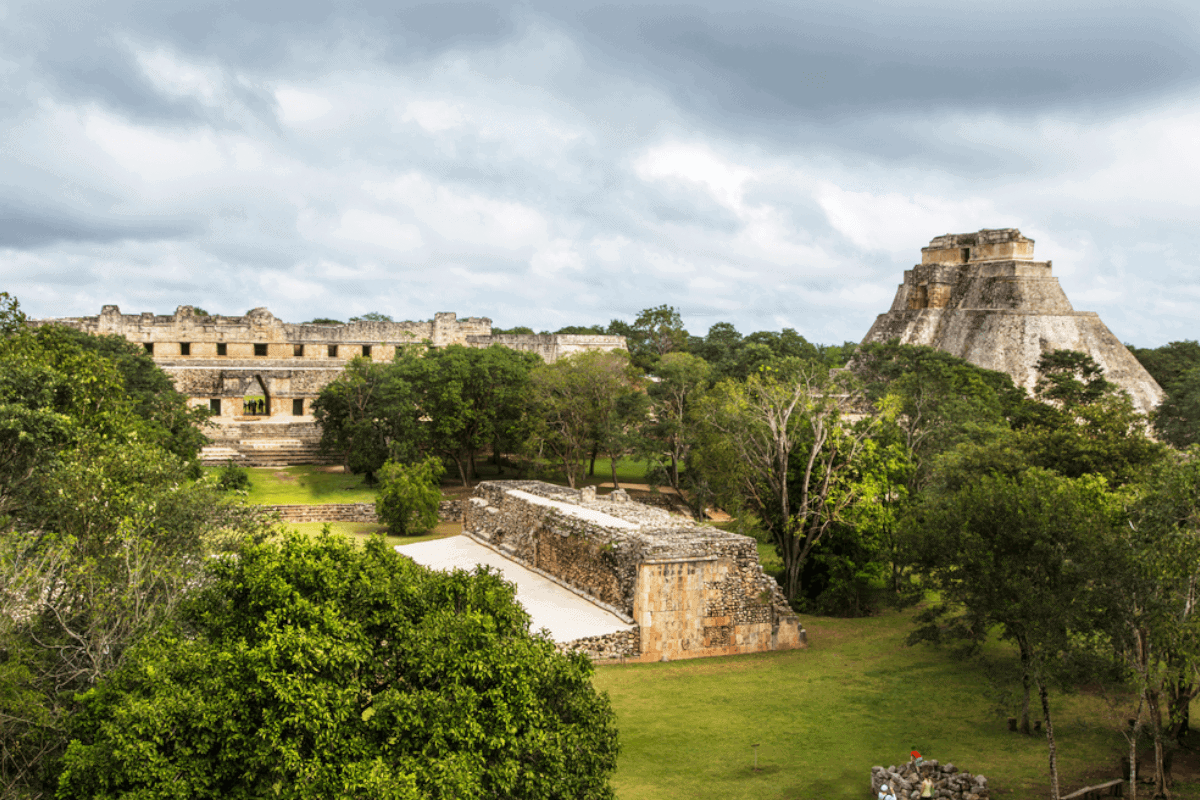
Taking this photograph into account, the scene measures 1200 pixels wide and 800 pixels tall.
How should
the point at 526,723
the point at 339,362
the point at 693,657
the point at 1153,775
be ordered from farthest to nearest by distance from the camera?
the point at 339,362 < the point at 693,657 < the point at 1153,775 < the point at 526,723

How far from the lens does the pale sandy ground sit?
14.1 m

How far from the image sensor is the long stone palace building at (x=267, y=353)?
33.4 metres

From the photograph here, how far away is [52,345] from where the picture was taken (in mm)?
16828

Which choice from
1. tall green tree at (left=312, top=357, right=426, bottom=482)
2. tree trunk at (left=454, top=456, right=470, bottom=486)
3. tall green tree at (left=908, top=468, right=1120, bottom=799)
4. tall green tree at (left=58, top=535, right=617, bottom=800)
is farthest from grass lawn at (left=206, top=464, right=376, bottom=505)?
tall green tree at (left=908, top=468, right=1120, bottom=799)

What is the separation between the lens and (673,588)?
1444 centimetres

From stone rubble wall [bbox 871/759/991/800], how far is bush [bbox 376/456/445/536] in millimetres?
15870

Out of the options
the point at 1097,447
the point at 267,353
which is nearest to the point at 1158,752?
the point at 1097,447

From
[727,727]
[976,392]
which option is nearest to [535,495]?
[727,727]

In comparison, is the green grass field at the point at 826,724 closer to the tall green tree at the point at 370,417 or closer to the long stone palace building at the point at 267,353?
the tall green tree at the point at 370,417

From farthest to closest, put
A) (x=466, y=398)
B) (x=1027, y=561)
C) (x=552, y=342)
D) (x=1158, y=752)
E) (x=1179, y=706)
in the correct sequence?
(x=552, y=342) → (x=466, y=398) → (x=1027, y=561) → (x=1179, y=706) → (x=1158, y=752)

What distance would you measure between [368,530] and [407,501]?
2.10 metres

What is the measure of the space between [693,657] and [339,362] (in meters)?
28.8

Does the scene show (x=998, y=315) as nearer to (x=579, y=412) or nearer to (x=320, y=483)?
(x=579, y=412)

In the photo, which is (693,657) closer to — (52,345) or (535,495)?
(535,495)
